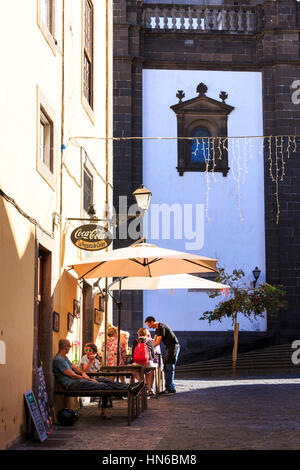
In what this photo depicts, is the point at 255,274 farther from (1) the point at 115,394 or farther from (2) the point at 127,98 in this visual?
(1) the point at 115,394

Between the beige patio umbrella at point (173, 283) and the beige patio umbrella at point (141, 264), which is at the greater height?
the beige patio umbrella at point (141, 264)

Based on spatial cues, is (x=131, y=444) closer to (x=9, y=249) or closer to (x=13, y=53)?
(x=9, y=249)

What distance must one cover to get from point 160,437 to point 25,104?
403cm

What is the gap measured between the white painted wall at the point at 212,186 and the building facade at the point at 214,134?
0.03m

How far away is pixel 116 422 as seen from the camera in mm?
11055

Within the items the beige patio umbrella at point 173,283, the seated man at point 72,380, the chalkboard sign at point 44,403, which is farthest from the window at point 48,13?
the beige patio umbrella at point 173,283

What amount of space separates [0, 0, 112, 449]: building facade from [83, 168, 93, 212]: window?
20 millimetres

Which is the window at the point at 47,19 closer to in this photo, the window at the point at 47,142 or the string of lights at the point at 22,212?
the window at the point at 47,142

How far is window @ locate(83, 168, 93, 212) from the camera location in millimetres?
14977

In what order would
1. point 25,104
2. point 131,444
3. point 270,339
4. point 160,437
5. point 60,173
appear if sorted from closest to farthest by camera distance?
point 131,444 < point 160,437 < point 25,104 < point 60,173 < point 270,339

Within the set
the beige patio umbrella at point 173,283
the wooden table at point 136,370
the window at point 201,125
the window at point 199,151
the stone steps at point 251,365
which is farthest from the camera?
the window at point 199,151

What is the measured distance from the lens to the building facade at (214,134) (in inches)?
1065

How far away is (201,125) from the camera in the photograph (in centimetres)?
2827

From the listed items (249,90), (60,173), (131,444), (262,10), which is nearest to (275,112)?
(249,90)
